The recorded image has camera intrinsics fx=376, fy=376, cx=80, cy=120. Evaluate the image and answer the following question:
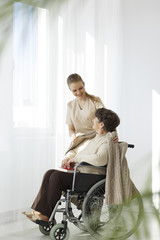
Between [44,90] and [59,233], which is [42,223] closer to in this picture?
[59,233]

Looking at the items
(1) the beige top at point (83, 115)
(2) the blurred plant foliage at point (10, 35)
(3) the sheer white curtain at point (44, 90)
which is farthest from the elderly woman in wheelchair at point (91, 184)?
(2) the blurred plant foliage at point (10, 35)

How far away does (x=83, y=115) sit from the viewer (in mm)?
2848

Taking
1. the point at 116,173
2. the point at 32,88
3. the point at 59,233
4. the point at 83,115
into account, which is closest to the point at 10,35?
the point at 116,173

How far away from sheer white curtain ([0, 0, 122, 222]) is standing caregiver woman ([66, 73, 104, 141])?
0.31m

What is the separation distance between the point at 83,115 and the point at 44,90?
0.47m

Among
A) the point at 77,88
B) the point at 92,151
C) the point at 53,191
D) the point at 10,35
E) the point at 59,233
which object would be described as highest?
the point at 77,88

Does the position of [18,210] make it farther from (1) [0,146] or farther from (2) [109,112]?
(2) [109,112]

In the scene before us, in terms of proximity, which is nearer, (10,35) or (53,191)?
(10,35)

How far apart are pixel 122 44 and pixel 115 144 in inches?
46.8

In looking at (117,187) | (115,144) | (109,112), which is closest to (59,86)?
(109,112)

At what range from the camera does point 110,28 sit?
3.38m

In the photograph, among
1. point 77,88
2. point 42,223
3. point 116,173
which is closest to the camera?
point 116,173

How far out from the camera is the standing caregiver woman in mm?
2826

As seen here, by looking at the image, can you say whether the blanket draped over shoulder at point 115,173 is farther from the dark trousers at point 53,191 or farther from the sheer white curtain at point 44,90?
the sheer white curtain at point 44,90
